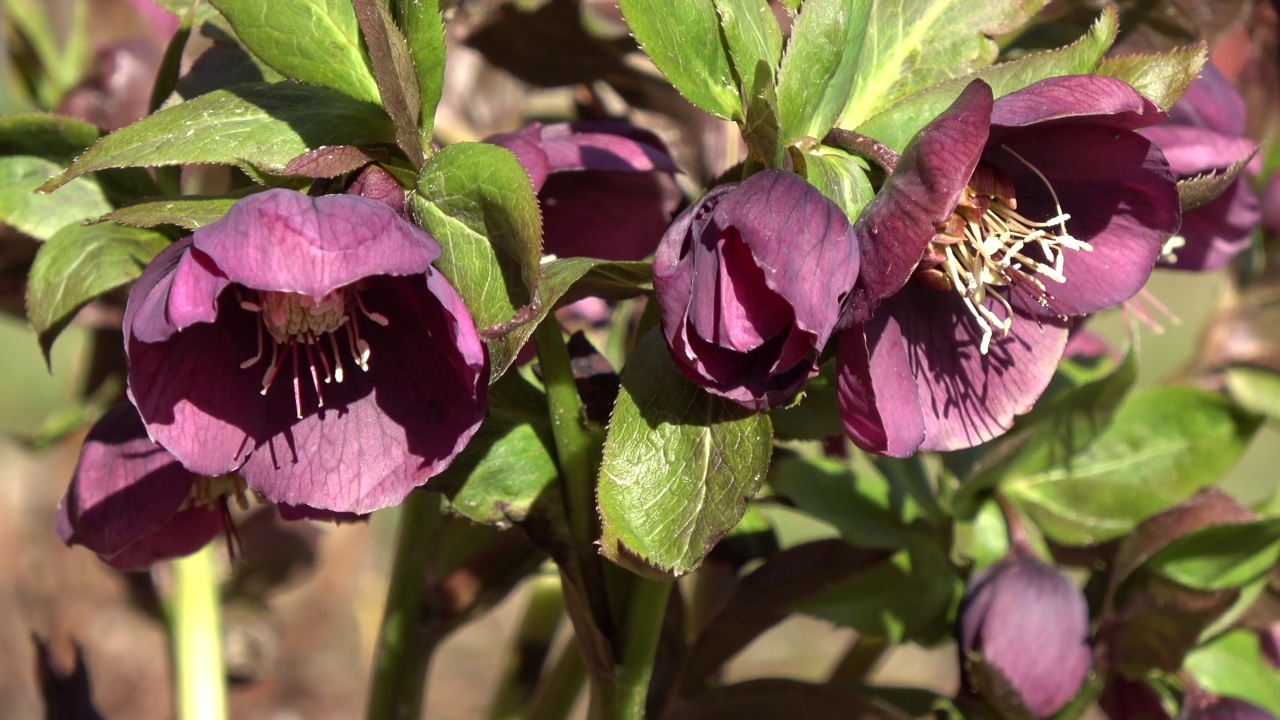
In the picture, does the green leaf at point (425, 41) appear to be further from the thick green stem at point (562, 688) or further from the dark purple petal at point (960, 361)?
the thick green stem at point (562, 688)

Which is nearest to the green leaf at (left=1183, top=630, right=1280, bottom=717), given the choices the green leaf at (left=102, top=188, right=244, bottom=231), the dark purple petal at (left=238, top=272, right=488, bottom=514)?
the dark purple petal at (left=238, top=272, right=488, bottom=514)

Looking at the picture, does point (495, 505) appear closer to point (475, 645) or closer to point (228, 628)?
point (228, 628)

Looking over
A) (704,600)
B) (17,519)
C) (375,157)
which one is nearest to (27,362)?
(17,519)

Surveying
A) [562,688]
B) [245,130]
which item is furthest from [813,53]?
[562,688]

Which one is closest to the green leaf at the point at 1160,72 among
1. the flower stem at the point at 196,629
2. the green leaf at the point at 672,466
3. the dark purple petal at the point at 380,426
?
the green leaf at the point at 672,466

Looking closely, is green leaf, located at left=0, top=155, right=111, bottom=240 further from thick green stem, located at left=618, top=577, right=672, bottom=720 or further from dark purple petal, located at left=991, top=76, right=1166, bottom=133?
dark purple petal, located at left=991, top=76, right=1166, bottom=133

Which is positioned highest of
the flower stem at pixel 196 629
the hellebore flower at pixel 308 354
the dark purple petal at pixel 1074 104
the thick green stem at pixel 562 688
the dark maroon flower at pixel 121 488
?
the dark purple petal at pixel 1074 104
